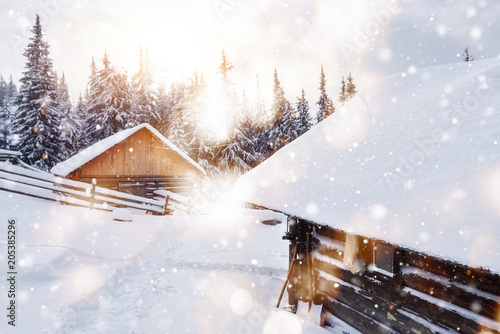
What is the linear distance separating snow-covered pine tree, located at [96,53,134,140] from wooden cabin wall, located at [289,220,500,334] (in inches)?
1187

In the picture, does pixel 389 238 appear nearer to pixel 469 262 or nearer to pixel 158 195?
pixel 469 262

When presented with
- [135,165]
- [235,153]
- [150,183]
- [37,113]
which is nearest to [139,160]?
[135,165]

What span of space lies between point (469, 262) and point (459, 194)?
2.43ft

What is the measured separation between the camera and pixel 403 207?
299 centimetres

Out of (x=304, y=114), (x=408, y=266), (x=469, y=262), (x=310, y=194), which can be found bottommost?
(x=408, y=266)

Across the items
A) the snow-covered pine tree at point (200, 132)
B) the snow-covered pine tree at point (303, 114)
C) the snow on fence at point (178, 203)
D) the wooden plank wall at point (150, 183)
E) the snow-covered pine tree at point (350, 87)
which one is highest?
the snow-covered pine tree at point (350, 87)

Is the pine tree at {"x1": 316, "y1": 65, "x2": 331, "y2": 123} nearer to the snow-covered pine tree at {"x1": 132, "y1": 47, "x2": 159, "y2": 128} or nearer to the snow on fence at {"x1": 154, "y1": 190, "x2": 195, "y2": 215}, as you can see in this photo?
the snow-covered pine tree at {"x1": 132, "y1": 47, "x2": 159, "y2": 128}

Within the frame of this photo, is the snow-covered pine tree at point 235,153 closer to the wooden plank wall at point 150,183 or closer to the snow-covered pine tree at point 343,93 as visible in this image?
the wooden plank wall at point 150,183

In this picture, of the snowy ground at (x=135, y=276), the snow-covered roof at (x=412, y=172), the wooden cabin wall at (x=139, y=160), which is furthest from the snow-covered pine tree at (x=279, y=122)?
the snow-covered roof at (x=412, y=172)

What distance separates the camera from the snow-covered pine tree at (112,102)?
30.7m

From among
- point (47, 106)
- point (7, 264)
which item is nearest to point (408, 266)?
point (7, 264)

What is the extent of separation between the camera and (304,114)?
40438 mm

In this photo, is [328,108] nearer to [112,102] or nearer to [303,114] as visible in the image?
[303,114]

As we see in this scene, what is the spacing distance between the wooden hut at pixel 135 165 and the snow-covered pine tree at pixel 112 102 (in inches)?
549
